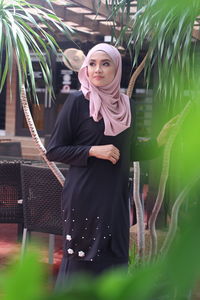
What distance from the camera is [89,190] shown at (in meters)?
2.34

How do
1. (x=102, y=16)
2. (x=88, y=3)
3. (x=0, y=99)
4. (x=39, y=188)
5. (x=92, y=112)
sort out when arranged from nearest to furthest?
(x=92, y=112)
(x=39, y=188)
(x=88, y=3)
(x=102, y=16)
(x=0, y=99)

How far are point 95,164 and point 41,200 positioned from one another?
163 cm

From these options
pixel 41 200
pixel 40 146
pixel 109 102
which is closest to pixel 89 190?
pixel 109 102

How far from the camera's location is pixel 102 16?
805 cm

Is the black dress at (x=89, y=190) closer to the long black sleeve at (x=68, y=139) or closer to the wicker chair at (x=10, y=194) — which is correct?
the long black sleeve at (x=68, y=139)

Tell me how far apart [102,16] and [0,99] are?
14.3ft

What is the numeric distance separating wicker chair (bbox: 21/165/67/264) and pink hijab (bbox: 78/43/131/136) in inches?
56.0

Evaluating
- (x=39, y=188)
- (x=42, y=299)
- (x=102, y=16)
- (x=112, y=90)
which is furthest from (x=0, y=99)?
(x=42, y=299)

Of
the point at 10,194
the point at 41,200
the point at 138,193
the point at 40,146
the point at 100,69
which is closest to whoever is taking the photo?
the point at 100,69

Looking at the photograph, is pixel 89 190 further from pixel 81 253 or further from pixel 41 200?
pixel 41 200

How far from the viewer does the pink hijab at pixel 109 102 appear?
235cm

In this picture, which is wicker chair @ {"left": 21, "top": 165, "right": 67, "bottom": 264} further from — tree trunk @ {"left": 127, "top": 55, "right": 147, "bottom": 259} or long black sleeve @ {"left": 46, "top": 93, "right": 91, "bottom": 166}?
long black sleeve @ {"left": 46, "top": 93, "right": 91, "bottom": 166}

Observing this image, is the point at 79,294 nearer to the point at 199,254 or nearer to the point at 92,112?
the point at 199,254

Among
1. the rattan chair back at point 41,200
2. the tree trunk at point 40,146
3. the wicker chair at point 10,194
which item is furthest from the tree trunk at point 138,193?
the wicker chair at point 10,194
